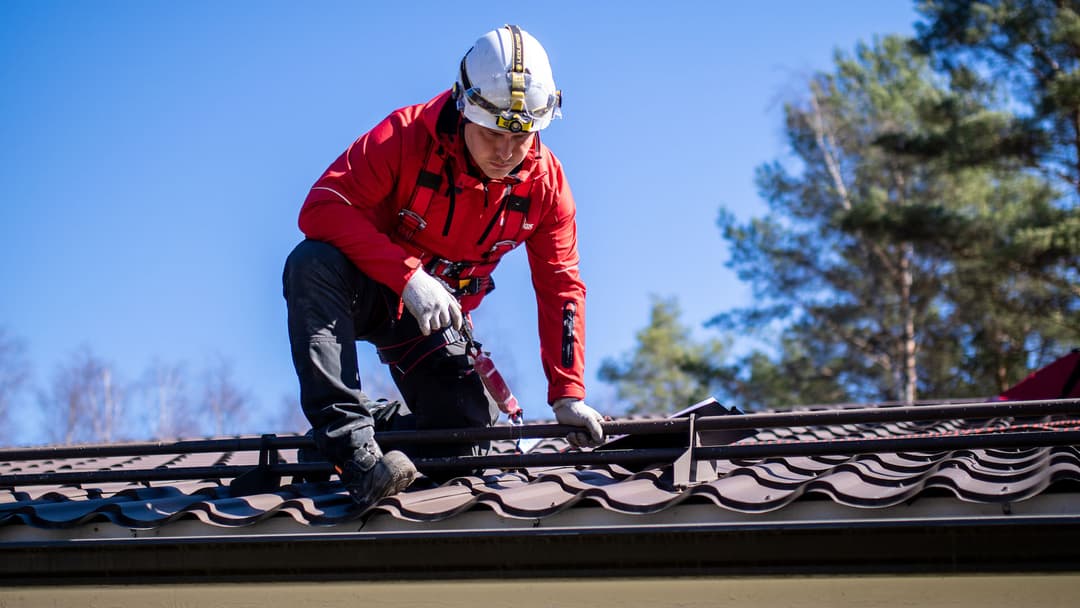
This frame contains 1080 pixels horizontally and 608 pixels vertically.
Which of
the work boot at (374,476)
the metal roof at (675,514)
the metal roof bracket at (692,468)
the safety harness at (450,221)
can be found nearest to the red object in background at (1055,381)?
the metal roof at (675,514)

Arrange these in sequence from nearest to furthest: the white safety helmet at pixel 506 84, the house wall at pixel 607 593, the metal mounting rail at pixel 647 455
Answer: the house wall at pixel 607 593
the metal mounting rail at pixel 647 455
the white safety helmet at pixel 506 84

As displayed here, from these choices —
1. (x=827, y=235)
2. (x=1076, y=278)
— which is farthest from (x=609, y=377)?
(x=1076, y=278)

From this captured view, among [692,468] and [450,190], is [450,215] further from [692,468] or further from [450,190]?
[692,468]

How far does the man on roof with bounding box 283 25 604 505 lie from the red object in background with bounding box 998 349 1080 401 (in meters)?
4.62

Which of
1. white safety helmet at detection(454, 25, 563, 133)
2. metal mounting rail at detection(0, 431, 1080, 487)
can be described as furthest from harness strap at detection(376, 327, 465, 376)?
white safety helmet at detection(454, 25, 563, 133)

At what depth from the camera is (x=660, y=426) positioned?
437cm

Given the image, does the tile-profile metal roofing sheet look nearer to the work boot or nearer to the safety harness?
the work boot

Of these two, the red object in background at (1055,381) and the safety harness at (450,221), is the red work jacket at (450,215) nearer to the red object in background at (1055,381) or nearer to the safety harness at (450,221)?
the safety harness at (450,221)

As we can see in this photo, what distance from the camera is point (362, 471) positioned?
4.20 m

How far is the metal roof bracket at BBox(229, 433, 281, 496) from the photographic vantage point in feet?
16.1

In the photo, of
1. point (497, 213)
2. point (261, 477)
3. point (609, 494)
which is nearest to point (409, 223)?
point (497, 213)

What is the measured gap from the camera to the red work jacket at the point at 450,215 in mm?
4488

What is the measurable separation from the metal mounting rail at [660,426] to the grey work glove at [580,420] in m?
0.04

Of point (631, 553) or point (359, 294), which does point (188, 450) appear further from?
point (631, 553)
